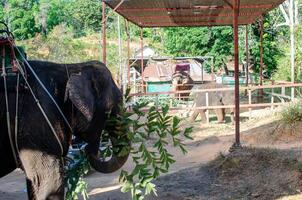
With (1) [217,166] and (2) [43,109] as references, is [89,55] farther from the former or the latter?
(2) [43,109]

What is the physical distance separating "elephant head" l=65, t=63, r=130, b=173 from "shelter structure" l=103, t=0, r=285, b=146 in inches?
278

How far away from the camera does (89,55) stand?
119 ft

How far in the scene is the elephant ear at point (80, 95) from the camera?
5055 millimetres

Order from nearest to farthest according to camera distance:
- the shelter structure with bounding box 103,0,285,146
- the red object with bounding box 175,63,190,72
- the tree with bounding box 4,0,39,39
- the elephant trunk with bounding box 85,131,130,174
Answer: the elephant trunk with bounding box 85,131,130,174, the shelter structure with bounding box 103,0,285,146, the red object with bounding box 175,63,190,72, the tree with bounding box 4,0,39,39

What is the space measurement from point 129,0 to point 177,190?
6.85m

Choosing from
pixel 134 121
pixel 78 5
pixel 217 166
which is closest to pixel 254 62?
pixel 217 166

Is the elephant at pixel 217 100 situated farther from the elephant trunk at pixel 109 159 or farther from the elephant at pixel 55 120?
the elephant at pixel 55 120

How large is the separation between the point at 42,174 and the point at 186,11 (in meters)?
11.2

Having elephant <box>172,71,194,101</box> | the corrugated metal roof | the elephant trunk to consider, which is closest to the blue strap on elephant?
the elephant trunk

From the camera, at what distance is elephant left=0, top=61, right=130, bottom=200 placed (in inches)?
192

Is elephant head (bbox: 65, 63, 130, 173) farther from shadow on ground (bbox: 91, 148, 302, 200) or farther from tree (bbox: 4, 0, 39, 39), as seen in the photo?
tree (bbox: 4, 0, 39, 39)

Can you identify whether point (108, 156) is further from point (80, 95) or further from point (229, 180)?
point (229, 180)

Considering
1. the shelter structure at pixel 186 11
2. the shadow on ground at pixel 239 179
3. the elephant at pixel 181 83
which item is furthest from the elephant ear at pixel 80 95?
the elephant at pixel 181 83

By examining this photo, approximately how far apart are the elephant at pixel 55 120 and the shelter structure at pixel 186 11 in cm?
714
